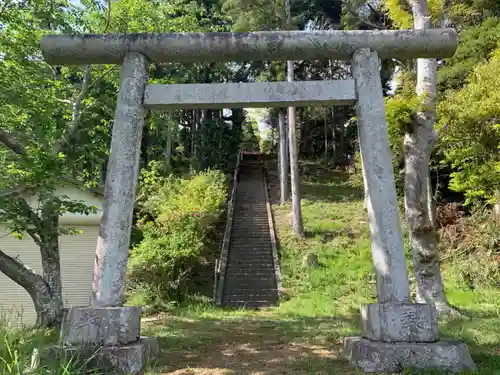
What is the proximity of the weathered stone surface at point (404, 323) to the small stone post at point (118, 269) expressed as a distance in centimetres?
242

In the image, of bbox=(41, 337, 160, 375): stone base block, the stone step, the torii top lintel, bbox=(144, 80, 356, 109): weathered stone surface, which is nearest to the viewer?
bbox=(41, 337, 160, 375): stone base block

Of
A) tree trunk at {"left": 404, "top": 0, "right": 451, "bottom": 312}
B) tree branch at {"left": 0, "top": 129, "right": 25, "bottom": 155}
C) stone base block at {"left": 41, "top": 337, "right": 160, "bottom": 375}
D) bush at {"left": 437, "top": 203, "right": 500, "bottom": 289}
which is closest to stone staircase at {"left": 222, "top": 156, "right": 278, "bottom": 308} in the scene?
tree trunk at {"left": 404, "top": 0, "right": 451, "bottom": 312}

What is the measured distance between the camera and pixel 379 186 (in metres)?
4.87

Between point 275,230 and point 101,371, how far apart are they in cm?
1259

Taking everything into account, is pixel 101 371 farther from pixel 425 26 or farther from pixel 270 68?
pixel 270 68

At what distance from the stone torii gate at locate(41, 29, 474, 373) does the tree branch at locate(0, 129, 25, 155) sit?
1760 millimetres

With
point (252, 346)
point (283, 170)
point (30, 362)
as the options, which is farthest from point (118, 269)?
point (283, 170)

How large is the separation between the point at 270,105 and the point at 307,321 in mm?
4624

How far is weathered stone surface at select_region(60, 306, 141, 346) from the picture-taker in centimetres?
436

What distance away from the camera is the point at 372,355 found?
4.29m

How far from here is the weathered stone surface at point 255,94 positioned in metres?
5.12

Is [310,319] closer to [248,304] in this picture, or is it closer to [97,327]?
[248,304]

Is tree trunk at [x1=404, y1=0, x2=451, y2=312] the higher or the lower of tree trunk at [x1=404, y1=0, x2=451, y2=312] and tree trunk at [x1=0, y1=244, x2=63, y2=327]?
the higher

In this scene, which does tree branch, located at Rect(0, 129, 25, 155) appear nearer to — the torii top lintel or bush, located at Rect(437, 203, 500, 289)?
the torii top lintel
